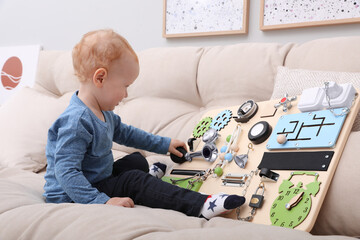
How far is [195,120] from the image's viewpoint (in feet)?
4.79

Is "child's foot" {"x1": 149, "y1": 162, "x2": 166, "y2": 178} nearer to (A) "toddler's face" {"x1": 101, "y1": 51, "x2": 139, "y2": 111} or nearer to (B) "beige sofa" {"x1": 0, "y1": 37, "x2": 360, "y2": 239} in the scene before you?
(B) "beige sofa" {"x1": 0, "y1": 37, "x2": 360, "y2": 239}

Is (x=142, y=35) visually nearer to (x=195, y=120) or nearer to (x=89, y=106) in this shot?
(x=195, y=120)

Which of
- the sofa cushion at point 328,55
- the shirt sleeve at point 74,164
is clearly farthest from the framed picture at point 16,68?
the sofa cushion at point 328,55

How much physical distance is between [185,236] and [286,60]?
0.94 metres

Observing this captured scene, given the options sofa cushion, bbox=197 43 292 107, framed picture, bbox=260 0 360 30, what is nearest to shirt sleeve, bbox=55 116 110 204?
sofa cushion, bbox=197 43 292 107

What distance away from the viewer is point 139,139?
4.34 ft

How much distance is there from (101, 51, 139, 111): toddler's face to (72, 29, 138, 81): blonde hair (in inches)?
0.7

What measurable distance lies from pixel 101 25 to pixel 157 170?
131 centimetres

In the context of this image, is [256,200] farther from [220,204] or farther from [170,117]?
[170,117]

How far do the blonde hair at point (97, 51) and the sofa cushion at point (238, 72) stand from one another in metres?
0.48

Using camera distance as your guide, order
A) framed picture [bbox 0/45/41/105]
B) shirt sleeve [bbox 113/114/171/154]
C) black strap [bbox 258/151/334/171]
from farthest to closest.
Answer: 1. framed picture [bbox 0/45/41/105]
2. shirt sleeve [bbox 113/114/171/154]
3. black strap [bbox 258/151/334/171]

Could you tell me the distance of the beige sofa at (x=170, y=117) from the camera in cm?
69

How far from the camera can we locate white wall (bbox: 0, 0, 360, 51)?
1.70 m

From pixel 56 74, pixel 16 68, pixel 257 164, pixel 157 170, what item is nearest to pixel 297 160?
pixel 257 164
